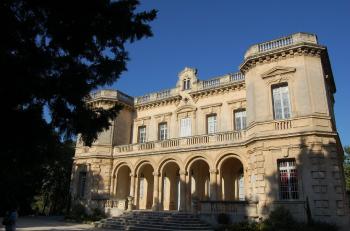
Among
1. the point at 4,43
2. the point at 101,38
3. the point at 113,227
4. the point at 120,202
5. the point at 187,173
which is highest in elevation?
the point at 101,38

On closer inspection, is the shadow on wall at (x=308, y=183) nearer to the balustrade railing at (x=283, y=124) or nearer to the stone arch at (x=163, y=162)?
the balustrade railing at (x=283, y=124)

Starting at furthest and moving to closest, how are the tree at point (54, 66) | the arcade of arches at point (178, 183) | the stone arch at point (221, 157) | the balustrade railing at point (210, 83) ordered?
1. the balustrade railing at point (210, 83)
2. the arcade of arches at point (178, 183)
3. the stone arch at point (221, 157)
4. the tree at point (54, 66)

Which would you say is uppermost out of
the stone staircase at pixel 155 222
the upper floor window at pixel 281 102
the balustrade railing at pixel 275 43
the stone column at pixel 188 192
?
the balustrade railing at pixel 275 43

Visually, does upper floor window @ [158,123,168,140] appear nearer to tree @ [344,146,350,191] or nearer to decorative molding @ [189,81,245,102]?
decorative molding @ [189,81,245,102]

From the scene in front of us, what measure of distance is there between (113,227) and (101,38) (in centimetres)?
1275

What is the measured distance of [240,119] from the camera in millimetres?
21359

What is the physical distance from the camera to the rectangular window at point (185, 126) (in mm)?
23297

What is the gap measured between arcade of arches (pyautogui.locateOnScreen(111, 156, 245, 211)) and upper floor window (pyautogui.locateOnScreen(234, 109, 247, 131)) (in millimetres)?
2525


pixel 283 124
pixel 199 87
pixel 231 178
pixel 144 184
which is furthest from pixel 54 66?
pixel 144 184

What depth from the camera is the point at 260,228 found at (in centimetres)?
1427

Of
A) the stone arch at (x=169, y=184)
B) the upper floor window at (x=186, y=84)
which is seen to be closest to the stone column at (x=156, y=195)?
the stone arch at (x=169, y=184)

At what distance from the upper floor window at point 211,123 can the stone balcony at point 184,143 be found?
2488 mm

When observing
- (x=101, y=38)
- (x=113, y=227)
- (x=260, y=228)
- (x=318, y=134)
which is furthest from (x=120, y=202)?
(x=101, y=38)

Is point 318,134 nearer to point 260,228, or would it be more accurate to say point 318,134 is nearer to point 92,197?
point 260,228
